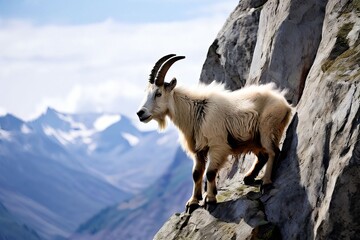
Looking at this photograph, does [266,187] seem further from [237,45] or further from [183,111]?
[237,45]

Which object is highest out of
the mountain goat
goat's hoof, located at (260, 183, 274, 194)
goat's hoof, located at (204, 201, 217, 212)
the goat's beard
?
the goat's beard

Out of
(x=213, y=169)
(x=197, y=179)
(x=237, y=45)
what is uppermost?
(x=237, y=45)

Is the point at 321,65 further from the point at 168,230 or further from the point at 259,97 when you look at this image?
the point at 168,230

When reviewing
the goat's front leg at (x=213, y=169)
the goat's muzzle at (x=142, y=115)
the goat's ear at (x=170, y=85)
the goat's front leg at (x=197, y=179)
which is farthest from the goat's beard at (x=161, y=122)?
the goat's front leg at (x=213, y=169)

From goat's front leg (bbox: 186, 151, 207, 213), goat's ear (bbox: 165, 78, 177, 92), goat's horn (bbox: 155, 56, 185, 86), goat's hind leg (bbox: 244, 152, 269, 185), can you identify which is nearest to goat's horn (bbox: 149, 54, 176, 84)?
goat's horn (bbox: 155, 56, 185, 86)

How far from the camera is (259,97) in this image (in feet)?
64.6

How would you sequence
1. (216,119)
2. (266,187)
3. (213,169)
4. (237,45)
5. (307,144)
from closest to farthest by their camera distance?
(307,144)
(266,187)
(213,169)
(216,119)
(237,45)

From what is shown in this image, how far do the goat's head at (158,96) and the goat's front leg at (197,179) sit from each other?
169cm

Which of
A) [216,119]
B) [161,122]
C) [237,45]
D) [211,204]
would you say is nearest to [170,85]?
[161,122]

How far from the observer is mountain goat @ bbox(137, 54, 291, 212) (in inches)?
760

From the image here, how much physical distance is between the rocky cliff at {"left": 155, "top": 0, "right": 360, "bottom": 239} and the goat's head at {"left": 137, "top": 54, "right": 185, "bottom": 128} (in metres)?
2.71

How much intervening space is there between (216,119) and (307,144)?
112 inches

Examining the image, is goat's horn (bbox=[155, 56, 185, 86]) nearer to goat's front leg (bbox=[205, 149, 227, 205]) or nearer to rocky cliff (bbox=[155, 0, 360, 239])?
goat's front leg (bbox=[205, 149, 227, 205])

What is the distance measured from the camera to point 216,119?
19891mm
